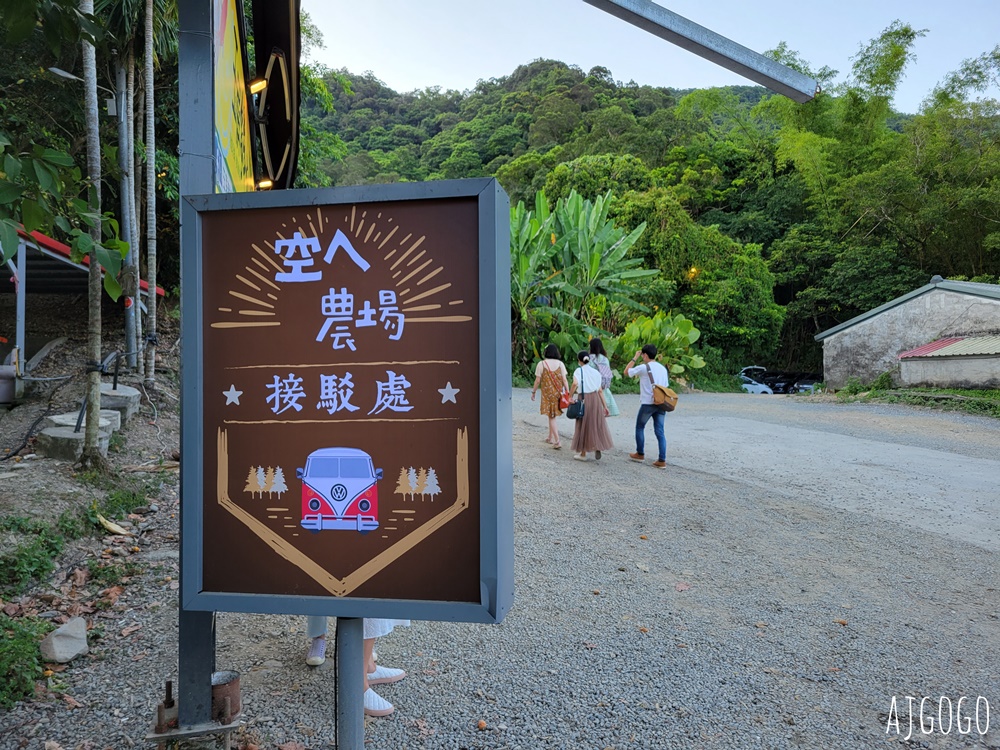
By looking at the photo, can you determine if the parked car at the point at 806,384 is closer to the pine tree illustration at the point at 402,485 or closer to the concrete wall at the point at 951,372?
the concrete wall at the point at 951,372

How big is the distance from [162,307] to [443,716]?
12695 millimetres

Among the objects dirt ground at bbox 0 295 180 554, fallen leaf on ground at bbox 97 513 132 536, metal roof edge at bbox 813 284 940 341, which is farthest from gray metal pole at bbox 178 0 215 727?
metal roof edge at bbox 813 284 940 341

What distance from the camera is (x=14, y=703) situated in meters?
2.82

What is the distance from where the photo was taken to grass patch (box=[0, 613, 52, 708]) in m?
2.86

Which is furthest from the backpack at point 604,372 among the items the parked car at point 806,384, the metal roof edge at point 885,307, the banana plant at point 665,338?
the parked car at point 806,384

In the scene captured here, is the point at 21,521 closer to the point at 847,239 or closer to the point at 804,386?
the point at 804,386

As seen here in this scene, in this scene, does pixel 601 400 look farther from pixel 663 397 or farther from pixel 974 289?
pixel 974 289

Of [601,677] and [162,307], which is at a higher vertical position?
[162,307]

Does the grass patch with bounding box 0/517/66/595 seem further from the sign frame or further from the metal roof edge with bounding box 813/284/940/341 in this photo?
the metal roof edge with bounding box 813/284/940/341

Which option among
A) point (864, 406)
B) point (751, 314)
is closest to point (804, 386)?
point (751, 314)

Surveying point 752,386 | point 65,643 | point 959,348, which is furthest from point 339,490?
point 752,386

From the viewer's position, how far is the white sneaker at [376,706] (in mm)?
2879

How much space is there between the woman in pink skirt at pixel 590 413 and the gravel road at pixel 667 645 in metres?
1.69

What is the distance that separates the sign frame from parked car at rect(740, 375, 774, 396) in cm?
2449
